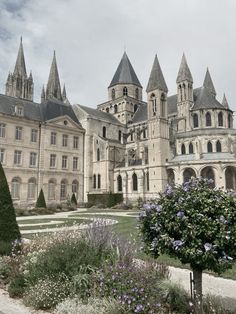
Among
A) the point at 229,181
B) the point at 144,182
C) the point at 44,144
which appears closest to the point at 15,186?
the point at 44,144

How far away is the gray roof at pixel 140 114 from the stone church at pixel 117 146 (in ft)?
0.80

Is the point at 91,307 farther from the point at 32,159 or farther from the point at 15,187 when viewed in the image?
the point at 32,159

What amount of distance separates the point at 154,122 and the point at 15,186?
65.2 feet

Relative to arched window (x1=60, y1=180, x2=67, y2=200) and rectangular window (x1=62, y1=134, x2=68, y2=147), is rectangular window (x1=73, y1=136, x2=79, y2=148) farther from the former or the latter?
arched window (x1=60, y1=180, x2=67, y2=200)

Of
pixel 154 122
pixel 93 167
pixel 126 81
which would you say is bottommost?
pixel 93 167

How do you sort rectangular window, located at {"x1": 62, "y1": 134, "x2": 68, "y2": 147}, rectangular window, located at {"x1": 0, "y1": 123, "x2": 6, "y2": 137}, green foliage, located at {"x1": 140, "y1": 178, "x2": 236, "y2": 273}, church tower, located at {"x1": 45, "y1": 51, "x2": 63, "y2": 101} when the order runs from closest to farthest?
1. green foliage, located at {"x1": 140, "y1": 178, "x2": 236, "y2": 273}
2. rectangular window, located at {"x1": 0, "y1": 123, "x2": 6, "y2": 137}
3. rectangular window, located at {"x1": 62, "y1": 134, "x2": 68, "y2": 147}
4. church tower, located at {"x1": 45, "y1": 51, "x2": 63, "y2": 101}

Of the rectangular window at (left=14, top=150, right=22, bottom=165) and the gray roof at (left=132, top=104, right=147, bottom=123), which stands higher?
the gray roof at (left=132, top=104, right=147, bottom=123)

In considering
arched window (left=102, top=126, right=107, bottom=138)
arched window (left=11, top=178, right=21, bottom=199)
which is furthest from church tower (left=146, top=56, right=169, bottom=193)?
arched window (left=11, top=178, right=21, bottom=199)

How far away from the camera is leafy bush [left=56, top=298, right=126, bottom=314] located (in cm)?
416

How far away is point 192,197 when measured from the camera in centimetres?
435

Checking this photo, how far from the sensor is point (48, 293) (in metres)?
4.89

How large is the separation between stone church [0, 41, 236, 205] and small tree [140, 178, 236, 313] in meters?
31.7

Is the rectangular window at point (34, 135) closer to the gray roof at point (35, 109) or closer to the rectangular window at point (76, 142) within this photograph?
the gray roof at point (35, 109)

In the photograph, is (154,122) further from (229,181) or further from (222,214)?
(222,214)
